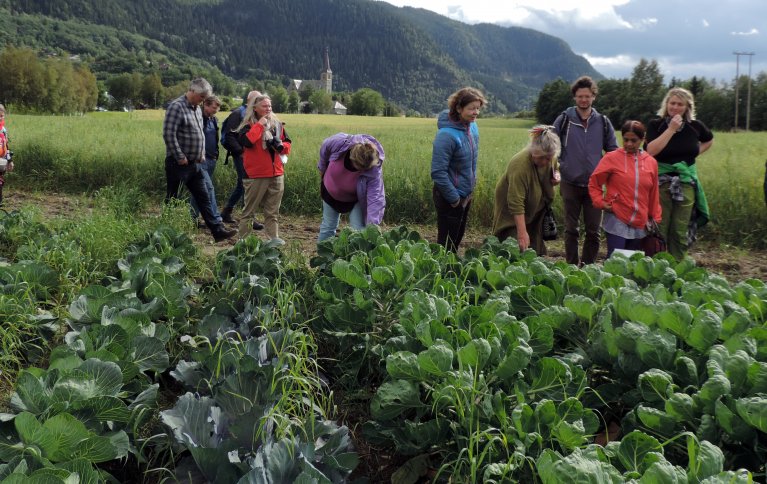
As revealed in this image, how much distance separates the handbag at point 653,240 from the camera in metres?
4.82

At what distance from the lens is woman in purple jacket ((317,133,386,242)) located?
4.35 meters

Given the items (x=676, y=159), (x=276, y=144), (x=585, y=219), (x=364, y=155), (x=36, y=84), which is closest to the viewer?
(x=364, y=155)

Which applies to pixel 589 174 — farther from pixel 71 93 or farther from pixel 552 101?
pixel 71 93

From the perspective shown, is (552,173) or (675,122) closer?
(552,173)

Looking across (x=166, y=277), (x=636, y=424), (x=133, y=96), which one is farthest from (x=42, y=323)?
(x=133, y=96)

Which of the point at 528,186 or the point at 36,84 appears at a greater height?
the point at 36,84

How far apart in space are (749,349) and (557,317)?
24.9 inches

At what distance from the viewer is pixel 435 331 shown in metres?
2.07

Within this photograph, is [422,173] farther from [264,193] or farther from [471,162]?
[471,162]

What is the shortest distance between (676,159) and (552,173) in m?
1.29

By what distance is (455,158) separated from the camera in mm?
4852

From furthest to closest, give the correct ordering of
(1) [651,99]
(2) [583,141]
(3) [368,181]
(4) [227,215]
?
1. (1) [651,99]
2. (4) [227,215]
3. (2) [583,141]
4. (3) [368,181]

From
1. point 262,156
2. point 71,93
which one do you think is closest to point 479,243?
point 262,156

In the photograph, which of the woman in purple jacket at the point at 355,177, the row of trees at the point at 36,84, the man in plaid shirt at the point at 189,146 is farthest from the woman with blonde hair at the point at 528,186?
the row of trees at the point at 36,84
